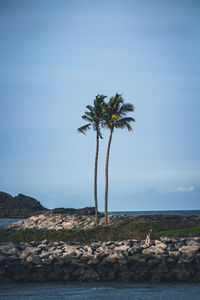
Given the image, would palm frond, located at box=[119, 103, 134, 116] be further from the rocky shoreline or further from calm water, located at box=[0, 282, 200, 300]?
calm water, located at box=[0, 282, 200, 300]

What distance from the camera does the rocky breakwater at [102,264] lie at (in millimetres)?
18906

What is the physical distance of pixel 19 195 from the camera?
149375 millimetres

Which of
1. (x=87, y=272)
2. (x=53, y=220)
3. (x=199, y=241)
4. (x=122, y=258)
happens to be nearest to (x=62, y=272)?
(x=87, y=272)

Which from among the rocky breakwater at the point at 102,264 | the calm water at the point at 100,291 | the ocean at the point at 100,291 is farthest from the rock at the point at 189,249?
the calm water at the point at 100,291

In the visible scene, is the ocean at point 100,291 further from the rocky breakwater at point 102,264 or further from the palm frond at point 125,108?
the palm frond at point 125,108

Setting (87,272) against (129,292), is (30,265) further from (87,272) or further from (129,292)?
(129,292)

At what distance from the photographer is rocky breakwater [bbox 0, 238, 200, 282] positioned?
1891 cm

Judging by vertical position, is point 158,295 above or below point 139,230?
below

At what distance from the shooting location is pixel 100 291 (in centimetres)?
1698

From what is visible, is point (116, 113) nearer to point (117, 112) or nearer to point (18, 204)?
point (117, 112)

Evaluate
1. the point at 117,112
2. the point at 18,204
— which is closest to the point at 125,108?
the point at 117,112

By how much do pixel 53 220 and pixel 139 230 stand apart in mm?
20872

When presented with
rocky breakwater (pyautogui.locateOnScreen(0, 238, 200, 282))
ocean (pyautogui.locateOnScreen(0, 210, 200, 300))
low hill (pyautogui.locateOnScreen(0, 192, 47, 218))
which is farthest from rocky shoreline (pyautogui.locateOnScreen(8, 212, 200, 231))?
low hill (pyautogui.locateOnScreen(0, 192, 47, 218))

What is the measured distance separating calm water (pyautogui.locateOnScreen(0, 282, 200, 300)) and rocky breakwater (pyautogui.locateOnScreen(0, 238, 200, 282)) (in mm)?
727
